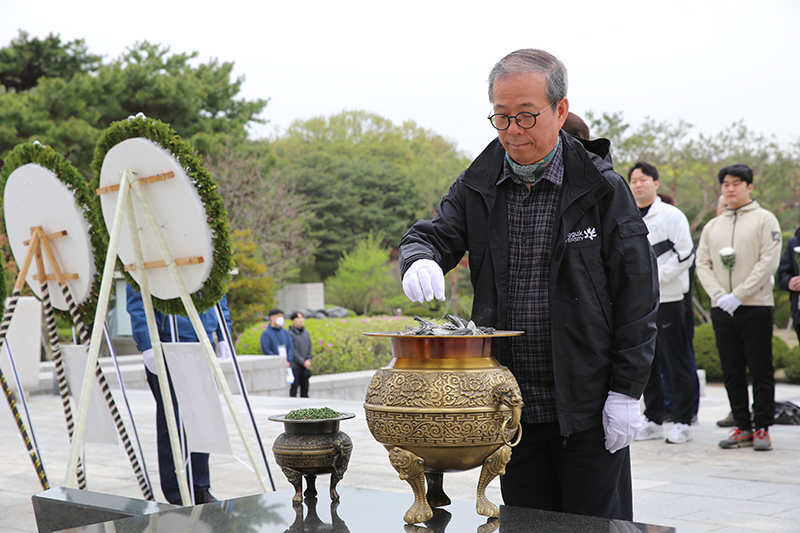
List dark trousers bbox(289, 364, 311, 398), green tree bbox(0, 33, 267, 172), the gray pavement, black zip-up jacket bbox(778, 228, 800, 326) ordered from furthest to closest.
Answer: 1. green tree bbox(0, 33, 267, 172)
2. dark trousers bbox(289, 364, 311, 398)
3. black zip-up jacket bbox(778, 228, 800, 326)
4. the gray pavement

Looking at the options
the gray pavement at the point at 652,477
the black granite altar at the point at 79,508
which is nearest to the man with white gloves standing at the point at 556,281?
the gray pavement at the point at 652,477

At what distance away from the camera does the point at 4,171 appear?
5.17m

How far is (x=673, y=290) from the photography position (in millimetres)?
6539

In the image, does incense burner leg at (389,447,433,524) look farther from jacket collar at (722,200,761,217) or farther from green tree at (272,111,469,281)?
green tree at (272,111,469,281)

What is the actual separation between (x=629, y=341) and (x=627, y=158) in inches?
872

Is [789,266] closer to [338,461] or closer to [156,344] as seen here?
[156,344]

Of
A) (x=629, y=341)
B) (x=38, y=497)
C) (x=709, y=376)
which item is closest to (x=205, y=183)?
(x=38, y=497)

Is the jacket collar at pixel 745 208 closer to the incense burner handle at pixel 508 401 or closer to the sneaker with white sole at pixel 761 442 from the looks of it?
the sneaker with white sole at pixel 761 442

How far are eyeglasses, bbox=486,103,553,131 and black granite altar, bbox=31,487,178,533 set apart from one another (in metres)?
2.05

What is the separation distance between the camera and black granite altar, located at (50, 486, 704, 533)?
2.16 meters

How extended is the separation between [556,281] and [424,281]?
1.45 ft

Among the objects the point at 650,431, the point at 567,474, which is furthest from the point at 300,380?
the point at 567,474

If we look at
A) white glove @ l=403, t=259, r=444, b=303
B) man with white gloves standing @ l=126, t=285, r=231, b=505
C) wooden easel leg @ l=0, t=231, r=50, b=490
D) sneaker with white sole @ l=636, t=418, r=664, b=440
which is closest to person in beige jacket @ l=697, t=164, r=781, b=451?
sneaker with white sole @ l=636, t=418, r=664, b=440

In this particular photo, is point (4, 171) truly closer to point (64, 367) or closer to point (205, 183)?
point (64, 367)
